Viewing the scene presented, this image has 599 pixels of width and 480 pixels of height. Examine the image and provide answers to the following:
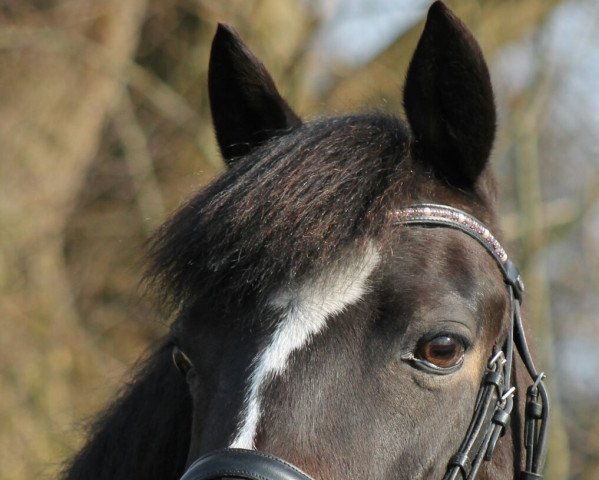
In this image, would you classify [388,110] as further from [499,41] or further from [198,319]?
[499,41]

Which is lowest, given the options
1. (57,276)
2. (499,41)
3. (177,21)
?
(57,276)

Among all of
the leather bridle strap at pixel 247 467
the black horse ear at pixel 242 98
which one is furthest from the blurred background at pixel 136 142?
the leather bridle strap at pixel 247 467

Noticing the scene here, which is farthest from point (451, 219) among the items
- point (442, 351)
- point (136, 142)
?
point (136, 142)

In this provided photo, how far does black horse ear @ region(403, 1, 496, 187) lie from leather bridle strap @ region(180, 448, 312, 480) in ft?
3.76

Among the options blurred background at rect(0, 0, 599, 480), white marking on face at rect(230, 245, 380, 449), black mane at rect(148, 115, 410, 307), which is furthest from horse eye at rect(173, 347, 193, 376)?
blurred background at rect(0, 0, 599, 480)

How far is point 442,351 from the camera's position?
2791 mm

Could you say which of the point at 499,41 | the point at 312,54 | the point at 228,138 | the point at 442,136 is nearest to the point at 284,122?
the point at 228,138

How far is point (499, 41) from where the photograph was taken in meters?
9.95

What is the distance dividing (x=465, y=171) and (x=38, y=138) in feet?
27.0

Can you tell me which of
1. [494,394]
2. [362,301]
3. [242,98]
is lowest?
[494,394]

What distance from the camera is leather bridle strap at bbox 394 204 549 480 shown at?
2.89 metres

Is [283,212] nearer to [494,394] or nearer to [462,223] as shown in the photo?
[462,223]

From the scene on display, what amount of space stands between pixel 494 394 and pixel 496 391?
0.05ft

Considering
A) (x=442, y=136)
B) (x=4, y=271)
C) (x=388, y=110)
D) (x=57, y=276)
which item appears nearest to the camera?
(x=442, y=136)
